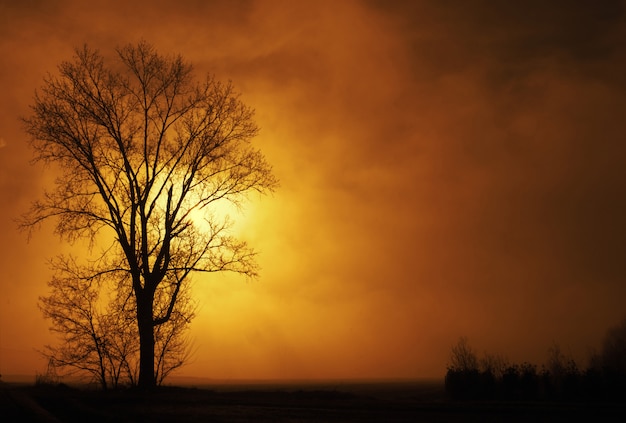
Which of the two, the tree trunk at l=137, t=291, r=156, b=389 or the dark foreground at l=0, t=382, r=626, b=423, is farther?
the tree trunk at l=137, t=291, r=156, b=389

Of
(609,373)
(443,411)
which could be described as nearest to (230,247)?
(443,411)

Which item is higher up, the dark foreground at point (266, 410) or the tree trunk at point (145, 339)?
the tree trunk at point (145, 339)

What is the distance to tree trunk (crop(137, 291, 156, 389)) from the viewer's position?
2119 cm

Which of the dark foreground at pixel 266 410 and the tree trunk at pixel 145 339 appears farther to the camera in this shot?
the tree trunk at pixel 145 339

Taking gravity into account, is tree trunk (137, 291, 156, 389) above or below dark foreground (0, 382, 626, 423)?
above

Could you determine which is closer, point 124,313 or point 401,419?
point 401,419

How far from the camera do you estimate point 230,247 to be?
75.0 feet

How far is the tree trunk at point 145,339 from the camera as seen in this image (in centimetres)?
2119

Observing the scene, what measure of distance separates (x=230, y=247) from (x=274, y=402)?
793 cm

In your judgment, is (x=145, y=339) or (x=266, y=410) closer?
(x=266, y=410)

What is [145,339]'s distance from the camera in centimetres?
2150

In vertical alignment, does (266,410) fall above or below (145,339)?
below

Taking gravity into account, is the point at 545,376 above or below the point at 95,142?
below

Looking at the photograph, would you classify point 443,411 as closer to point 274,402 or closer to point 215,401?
point 274,402
